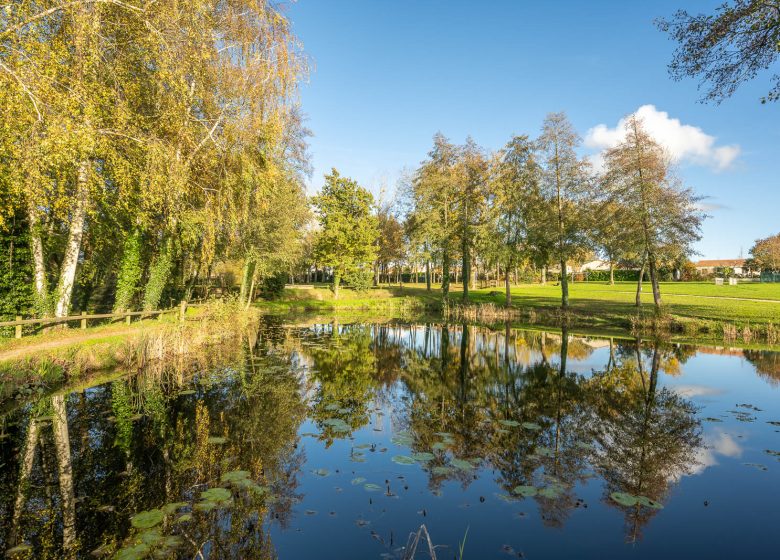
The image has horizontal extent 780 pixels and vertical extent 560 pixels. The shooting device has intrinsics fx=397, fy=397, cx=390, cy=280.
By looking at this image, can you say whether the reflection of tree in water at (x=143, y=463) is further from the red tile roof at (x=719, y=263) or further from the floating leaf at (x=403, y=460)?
the red tile roof at (x=719, y=263)

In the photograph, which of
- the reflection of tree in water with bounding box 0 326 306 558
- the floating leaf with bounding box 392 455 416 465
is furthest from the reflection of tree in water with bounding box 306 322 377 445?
the floating leaf with bounding box 392 455 416 465

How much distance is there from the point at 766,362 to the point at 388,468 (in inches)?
714

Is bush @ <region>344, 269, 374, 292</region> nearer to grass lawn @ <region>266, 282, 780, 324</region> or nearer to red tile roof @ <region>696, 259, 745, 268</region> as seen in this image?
grass lawn @ <region>266, 282, 780, 324</region>

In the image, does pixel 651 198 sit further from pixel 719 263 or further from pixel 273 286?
pixel 719 263

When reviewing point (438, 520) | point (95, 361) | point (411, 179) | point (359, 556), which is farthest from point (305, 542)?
point (411, 179)

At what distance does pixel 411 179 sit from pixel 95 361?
1434 inches

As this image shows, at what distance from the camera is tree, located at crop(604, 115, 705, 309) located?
1029 inches

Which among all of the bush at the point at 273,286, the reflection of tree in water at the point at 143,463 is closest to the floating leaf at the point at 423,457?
the reflection of tree in water at the point at 143,463

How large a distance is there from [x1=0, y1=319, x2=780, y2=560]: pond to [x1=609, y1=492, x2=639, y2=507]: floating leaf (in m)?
0.03

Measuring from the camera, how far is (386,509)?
597cm

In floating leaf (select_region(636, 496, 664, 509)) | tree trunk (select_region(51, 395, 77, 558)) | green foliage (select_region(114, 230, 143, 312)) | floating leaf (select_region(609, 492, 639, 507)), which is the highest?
green foliage (select_region(114, 230, 143, 312))

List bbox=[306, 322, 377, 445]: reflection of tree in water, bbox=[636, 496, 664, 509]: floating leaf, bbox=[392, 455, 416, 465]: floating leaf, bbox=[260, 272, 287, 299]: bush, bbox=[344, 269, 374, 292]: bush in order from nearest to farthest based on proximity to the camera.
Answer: bbox=[636, 496, 664, 509]: floating leaf → bbox=[392, 455, 416, 465]: floating leaf → bbox=[306, 322, 377, 445]: reflection of tree in water → bbox=[260, 272, 287, 299]: bush → bbox=[344, 269, 374, 292]: bush

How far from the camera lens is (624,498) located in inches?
243

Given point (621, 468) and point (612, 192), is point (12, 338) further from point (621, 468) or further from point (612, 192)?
point (612, 192)
